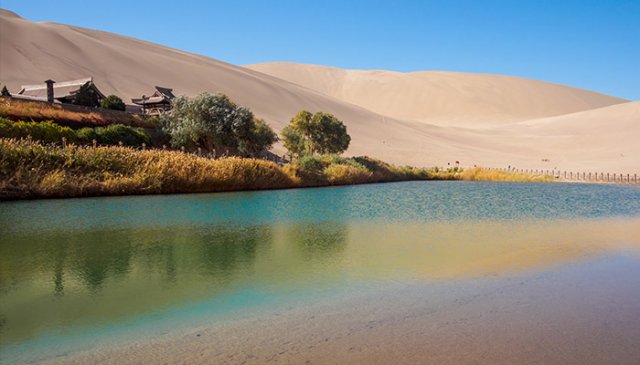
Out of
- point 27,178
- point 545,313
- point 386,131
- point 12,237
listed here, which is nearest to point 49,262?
point 12,237

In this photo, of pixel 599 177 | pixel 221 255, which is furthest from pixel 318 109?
pixel 221 255

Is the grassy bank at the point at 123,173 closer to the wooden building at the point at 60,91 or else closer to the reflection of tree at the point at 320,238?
the reflection of tree at the point at 320,238

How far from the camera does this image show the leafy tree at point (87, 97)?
35281 mm

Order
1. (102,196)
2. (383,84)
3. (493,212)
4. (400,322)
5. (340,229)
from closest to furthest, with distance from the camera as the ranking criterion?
1. (400,322)
2. (340,229)
3. (493,212)
4. (102,196)
5. (383,84)

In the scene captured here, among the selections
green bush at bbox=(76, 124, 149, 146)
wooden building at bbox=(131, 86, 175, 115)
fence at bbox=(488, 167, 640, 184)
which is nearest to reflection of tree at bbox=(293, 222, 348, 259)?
green bush at bbox=(76, 124, 149, 146)

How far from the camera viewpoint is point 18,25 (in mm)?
64688

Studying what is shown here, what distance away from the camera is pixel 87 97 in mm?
35875

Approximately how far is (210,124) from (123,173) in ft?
39.8

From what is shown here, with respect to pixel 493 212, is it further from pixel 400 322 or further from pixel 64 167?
pixel 64 167

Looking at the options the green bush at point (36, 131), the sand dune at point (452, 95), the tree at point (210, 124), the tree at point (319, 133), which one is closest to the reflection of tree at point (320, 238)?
the green bush at point (36, 131)

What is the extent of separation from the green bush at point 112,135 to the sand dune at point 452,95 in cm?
8335

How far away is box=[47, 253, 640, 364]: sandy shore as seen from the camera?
14.6 feet

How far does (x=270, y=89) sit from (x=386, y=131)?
17757 mm

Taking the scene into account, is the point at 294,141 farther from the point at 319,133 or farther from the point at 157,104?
the point at 157,104
